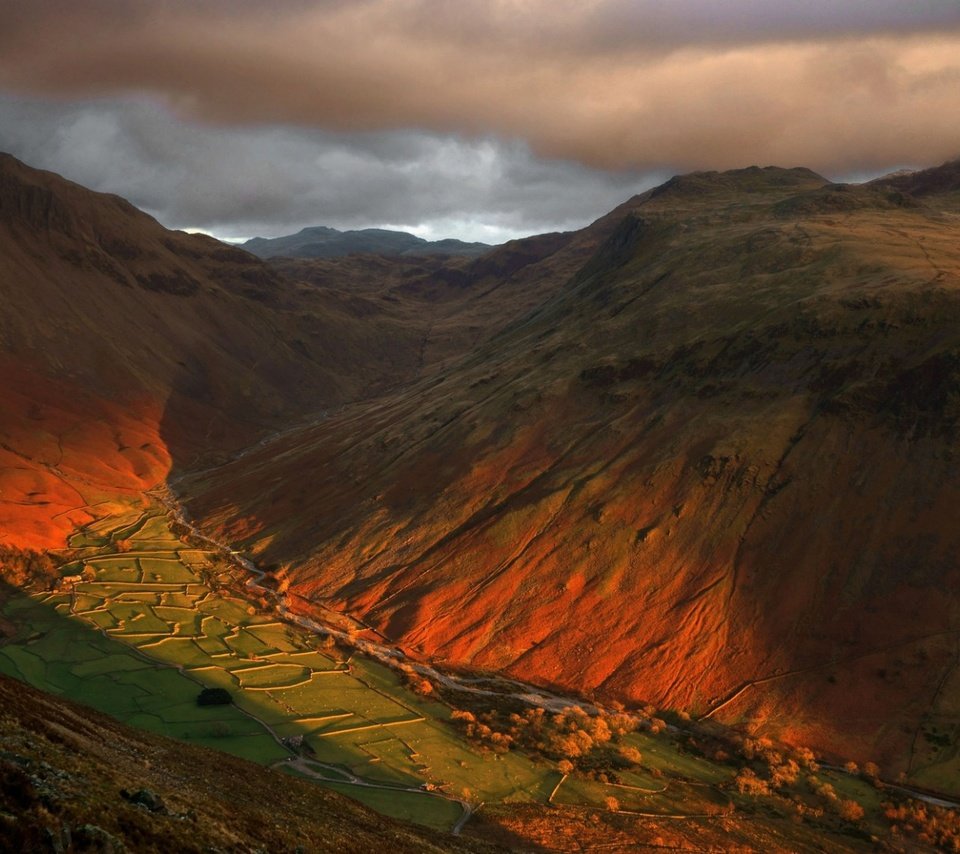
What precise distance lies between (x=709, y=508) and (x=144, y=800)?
53514mm

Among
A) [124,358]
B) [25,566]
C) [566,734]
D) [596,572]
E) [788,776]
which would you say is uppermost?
[124,358]

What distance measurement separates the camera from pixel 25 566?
67.1 meters

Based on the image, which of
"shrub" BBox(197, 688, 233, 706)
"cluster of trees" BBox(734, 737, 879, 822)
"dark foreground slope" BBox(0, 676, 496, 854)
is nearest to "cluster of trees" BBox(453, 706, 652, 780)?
"cluster of trees" BBox(734, 737, 879, 822)

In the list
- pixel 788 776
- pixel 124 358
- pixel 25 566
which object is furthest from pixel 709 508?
pixel 124 358

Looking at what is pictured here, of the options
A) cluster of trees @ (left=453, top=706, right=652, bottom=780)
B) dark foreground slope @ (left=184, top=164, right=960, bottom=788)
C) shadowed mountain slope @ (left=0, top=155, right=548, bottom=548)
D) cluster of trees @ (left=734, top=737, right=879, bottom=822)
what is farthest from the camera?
shadowed mountain slope @ (left=0, top=155, right=548, bottom=548)

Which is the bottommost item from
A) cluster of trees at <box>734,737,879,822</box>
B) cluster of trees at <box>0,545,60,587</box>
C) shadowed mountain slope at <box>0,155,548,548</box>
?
cluster of trees at <box>734,737,879,822</box>

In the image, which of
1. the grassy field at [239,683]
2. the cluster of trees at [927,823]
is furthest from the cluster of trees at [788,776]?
the grassy field at [239,683]

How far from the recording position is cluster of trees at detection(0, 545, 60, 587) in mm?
64688

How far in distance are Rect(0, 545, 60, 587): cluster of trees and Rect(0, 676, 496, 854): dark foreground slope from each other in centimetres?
4529

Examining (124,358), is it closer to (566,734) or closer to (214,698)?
(214,698)

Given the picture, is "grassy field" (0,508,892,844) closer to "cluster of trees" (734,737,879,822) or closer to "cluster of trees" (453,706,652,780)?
"cluster of trees" (453,706,652,780)

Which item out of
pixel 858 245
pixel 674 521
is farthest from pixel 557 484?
pixel 858 245

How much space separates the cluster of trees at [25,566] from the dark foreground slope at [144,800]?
45.3 m

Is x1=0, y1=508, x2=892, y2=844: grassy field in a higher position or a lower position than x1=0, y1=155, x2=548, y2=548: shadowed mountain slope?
lower
